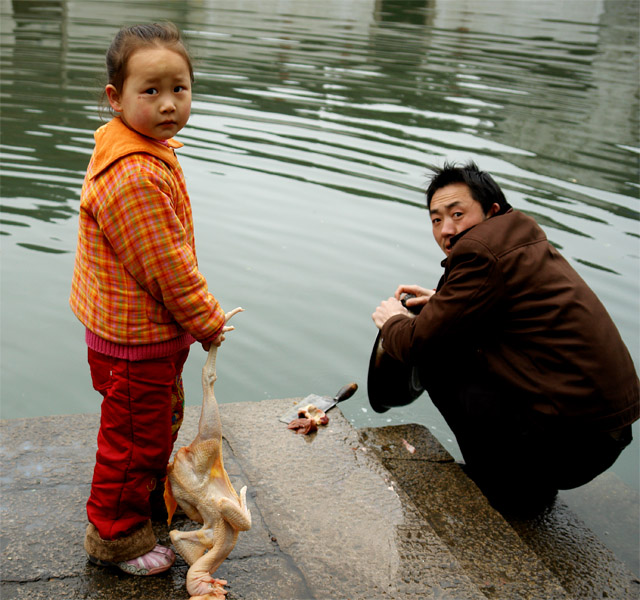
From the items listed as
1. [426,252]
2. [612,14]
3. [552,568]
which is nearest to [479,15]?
[612,14]

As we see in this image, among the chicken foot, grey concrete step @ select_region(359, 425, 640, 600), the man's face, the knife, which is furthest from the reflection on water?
the man's face

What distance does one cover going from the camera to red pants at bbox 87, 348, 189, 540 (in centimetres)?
241

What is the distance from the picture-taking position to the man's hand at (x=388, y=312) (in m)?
3.72

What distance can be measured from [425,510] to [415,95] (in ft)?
33.8

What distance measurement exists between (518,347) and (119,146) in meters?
1.80

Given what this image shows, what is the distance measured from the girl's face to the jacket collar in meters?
0.03

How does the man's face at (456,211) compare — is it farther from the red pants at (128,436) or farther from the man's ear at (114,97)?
the man's ear at (114,97)

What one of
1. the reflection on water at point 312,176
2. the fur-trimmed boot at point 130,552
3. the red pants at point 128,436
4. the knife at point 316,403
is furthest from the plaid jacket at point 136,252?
the knife at point 316,403

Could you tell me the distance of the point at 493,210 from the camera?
345 centimetres

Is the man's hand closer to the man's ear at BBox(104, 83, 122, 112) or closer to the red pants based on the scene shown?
the red pants

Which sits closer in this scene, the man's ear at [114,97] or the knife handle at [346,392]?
the man's ear at [114,97]

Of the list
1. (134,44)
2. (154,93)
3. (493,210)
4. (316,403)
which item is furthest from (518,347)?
(134,44)

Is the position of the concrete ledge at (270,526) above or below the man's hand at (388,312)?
below

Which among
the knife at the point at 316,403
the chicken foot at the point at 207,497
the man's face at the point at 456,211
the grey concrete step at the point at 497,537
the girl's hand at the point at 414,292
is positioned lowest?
the grey concrete step at the point at 497,537
